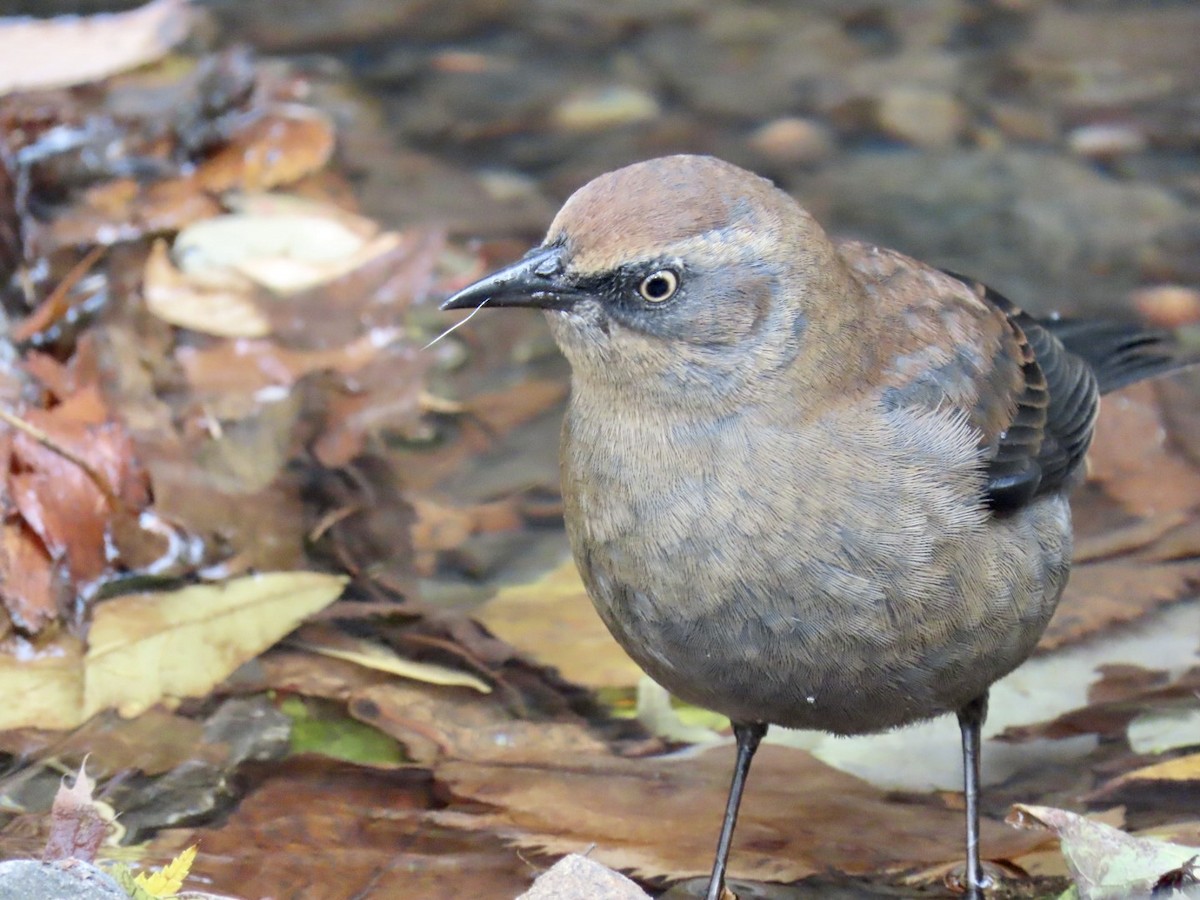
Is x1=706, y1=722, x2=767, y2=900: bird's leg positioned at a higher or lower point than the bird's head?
lower

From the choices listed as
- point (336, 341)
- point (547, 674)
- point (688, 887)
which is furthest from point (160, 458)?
point (688, 887)

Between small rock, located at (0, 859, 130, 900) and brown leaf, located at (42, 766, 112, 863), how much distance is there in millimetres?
563

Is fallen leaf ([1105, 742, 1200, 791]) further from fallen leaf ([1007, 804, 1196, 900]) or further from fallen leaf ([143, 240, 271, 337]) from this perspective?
fallen leaf ([143, 240, 271, 337])

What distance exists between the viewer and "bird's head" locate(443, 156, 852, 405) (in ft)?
12.5

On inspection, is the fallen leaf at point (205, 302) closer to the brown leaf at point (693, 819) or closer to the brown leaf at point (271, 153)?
the brown leaf at point (271, 153)

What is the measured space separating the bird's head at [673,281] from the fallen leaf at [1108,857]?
49.6 inches

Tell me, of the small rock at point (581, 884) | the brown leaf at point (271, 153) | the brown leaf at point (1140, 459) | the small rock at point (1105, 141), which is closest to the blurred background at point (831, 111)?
the small rock at point (1105, 141)

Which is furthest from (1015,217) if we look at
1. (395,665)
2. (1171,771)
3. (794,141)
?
(395,665)

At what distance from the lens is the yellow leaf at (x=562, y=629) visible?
4.86 metres

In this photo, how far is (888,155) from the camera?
8008 millimetres

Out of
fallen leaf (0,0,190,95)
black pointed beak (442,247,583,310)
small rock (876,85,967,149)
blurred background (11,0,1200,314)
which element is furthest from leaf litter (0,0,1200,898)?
small rock (876,85,967,149)

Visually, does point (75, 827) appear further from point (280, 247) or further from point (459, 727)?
point (280, 247)

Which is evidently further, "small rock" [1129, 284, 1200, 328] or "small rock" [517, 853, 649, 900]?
"small rock" [1129, 284, 1200, 328]

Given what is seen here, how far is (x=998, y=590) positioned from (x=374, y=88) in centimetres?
549
